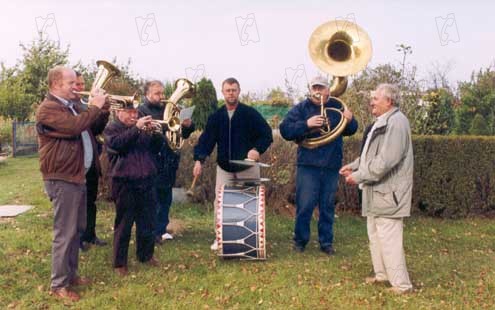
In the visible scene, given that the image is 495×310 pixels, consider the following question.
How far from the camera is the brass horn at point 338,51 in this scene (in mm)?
5996

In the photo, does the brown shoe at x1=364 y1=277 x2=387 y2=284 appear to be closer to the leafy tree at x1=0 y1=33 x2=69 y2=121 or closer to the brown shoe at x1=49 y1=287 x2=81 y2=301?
the brown shoe at x1=49 y1=287 x2=81 y2=301

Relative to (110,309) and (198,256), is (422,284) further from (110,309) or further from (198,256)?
(110,309)

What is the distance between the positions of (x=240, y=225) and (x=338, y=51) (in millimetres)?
2397

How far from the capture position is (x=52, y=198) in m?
4.42

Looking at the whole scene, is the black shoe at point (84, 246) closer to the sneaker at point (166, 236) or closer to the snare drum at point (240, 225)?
the sneaker at point (166, 236)

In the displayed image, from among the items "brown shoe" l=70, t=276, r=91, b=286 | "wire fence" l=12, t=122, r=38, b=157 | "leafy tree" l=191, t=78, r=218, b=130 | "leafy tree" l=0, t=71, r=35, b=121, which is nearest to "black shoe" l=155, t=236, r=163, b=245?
"brown shoe" l=70, t=276, r=91, b=286

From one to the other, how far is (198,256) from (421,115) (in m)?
7.74

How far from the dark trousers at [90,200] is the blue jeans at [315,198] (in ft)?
7.40

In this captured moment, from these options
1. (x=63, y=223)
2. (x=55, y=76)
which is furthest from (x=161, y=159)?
(x=55, y=76)

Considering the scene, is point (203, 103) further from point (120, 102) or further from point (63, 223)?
point (63, 223)

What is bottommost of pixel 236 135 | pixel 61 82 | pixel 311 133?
pixel 311 133

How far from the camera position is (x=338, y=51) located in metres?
6.23

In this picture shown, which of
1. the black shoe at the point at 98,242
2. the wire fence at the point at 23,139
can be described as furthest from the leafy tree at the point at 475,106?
the wire fence at the point at 23,139

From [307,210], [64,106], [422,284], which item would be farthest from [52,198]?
[422,284]
